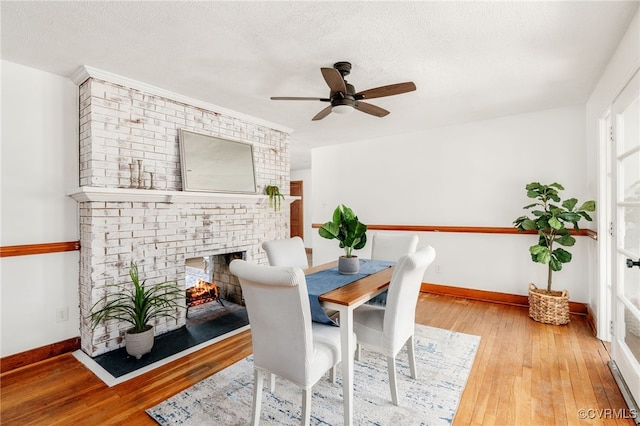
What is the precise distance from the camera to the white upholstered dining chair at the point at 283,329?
4.47 feet

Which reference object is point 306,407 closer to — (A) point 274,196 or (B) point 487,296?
(A) point 274,196

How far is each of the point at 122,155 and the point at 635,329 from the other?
3.88 metres

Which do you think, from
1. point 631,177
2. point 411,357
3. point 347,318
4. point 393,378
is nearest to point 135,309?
point 347,318

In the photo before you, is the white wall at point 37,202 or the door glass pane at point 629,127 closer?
the door glass pane at point 629,127

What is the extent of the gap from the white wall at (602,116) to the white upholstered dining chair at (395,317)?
5.53ft

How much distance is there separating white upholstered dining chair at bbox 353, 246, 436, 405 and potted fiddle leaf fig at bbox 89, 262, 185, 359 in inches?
67.1

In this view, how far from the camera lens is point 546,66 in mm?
2406

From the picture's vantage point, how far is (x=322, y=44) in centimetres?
203

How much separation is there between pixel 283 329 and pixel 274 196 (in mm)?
2551

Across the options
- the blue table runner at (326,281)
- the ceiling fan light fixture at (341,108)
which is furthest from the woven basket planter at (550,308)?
the ceiling fan light fixture at (341,108)

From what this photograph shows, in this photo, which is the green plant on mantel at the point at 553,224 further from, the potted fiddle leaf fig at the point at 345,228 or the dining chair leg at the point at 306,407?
the dining chair leg at the point at 306,407

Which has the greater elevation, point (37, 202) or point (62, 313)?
point (37, 202)

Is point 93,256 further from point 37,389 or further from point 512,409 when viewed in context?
point 512,409
